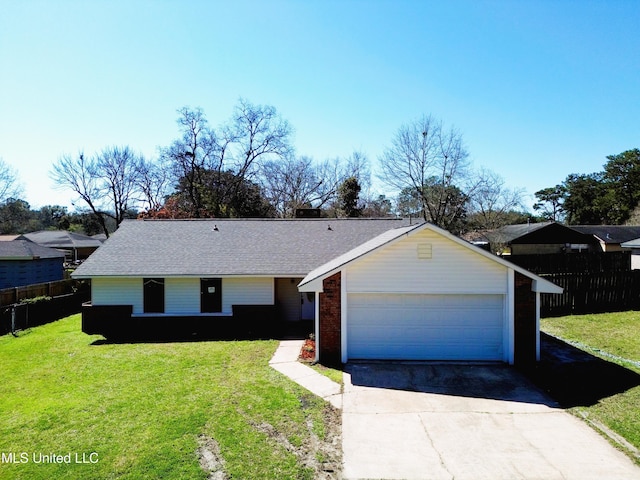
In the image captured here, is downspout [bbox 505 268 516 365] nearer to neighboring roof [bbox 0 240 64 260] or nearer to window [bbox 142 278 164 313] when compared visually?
window [bbox 142 278 164 313]

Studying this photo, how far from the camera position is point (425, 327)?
10617 millimetres

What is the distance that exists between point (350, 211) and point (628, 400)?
27.6 metres

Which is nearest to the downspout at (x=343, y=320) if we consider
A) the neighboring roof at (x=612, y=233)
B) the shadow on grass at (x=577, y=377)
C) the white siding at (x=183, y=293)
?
the white siding at (x=183, y=293)

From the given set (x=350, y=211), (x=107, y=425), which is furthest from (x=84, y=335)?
(x=350, y=211)

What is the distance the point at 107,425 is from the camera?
6.77 m

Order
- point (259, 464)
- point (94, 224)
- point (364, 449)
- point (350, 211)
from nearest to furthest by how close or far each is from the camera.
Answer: point (259, 464)
point (364, 449)
point (350, 211)
point (94, 224)

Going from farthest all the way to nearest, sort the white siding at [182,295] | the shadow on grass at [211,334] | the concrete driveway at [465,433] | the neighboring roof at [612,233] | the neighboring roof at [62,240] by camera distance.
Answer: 1. the neighboring roof at [62,240]
2. the neighboring roof at [612,233]
3. the white siding at [182,295]
4. the shadow on grass at [211,334]
5. the concrete driveway at [465,433]

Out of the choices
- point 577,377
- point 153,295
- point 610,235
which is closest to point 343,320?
point 577,377

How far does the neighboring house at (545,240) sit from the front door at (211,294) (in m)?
25.5

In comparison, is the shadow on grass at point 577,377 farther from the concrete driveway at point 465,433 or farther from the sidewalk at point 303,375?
the sidewalk at point 303,375

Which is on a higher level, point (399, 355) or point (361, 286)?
point (361, 286)

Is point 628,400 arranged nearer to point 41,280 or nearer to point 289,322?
point 289,322

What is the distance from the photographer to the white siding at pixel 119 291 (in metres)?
14.2

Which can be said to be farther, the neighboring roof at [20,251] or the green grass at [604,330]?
the neighboring roof at [20,251]
